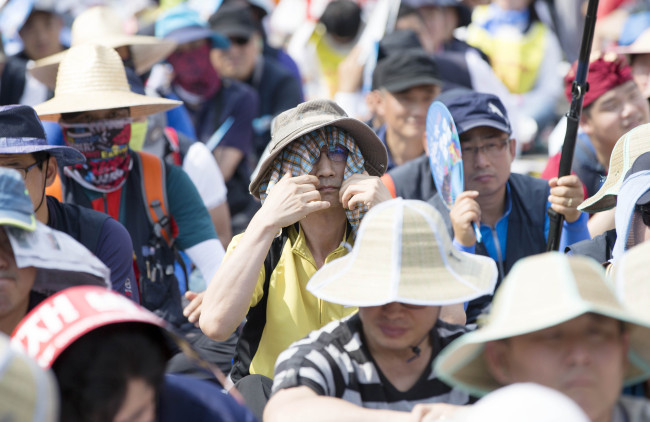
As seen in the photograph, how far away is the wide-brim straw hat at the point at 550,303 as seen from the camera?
7.22 ft

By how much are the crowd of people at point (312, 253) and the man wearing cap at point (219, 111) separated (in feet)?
0.06

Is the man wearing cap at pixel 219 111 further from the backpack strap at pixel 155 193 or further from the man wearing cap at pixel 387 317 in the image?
the man wearing cap at pixel 387 317

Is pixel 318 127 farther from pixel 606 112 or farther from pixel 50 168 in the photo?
pixel 606 112

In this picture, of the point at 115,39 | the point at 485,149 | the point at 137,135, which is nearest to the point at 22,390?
the point at 485,149

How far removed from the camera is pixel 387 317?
278 cm

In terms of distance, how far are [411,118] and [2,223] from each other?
3.49 metres

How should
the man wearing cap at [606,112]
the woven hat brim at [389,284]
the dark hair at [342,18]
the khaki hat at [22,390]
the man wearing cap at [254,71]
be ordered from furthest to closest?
the dark hair at [342,18] < the man wearing cap at [254,71] < the man wearing cap at [606,112] < the woven hat brim at [389,284] < the khaki hat at [22,390]

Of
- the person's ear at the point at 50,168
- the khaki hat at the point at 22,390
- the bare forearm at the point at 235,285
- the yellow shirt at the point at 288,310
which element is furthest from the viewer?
Result: the person's ear at the point at 50,168

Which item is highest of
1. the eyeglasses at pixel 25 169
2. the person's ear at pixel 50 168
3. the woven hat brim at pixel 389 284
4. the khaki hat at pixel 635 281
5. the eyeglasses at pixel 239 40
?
the khaki hat at pixel 635 281

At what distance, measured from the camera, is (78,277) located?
298 centimetres

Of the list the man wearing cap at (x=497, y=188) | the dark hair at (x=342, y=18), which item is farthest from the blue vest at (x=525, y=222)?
the dark hair at (x=342, y=18)

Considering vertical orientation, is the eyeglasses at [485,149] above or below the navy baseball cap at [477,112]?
below

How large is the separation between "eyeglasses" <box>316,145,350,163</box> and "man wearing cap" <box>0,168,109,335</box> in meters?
1.03

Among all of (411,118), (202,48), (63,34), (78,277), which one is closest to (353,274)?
(78,277)
